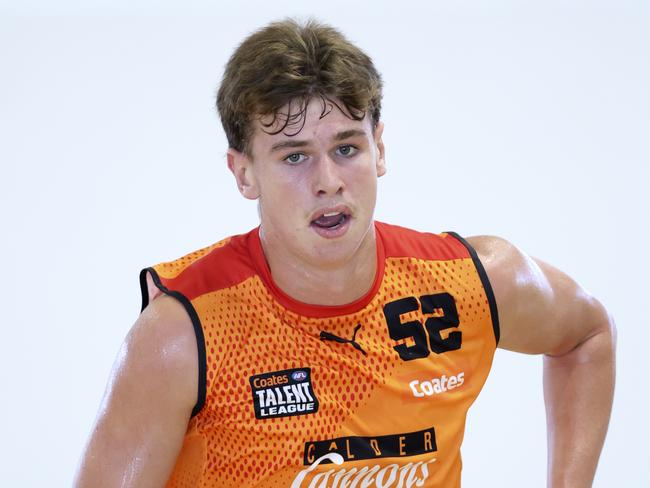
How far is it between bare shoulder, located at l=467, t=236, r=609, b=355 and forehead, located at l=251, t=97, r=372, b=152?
473 millimetres

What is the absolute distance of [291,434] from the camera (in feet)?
6.77

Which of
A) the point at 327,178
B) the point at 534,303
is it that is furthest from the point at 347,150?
the point at 534,303

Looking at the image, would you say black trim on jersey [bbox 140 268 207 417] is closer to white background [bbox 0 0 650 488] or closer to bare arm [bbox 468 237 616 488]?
bare arm [bbox 468 237 616 488]

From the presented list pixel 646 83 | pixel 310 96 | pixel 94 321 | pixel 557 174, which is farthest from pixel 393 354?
pixel 646 83

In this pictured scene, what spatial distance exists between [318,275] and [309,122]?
0.99 feet

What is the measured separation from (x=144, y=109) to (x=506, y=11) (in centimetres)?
163

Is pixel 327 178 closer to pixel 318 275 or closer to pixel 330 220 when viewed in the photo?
pixel 330 220

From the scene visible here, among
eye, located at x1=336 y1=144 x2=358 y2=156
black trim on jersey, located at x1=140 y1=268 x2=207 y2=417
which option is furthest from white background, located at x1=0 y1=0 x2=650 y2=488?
eye, located at x1=336 y1=144 x2=358 y2=156

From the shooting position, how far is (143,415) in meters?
1.94

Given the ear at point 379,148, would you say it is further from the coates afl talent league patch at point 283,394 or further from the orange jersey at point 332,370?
the coates afl talent league patch at point 283,394

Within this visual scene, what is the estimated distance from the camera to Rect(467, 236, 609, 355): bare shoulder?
2.28 meters

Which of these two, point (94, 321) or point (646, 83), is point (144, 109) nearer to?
point (94, 321)

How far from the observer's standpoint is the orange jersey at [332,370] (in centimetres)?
205

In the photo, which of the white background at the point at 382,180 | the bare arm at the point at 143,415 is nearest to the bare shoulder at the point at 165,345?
the bare arm at the point at 143,415
